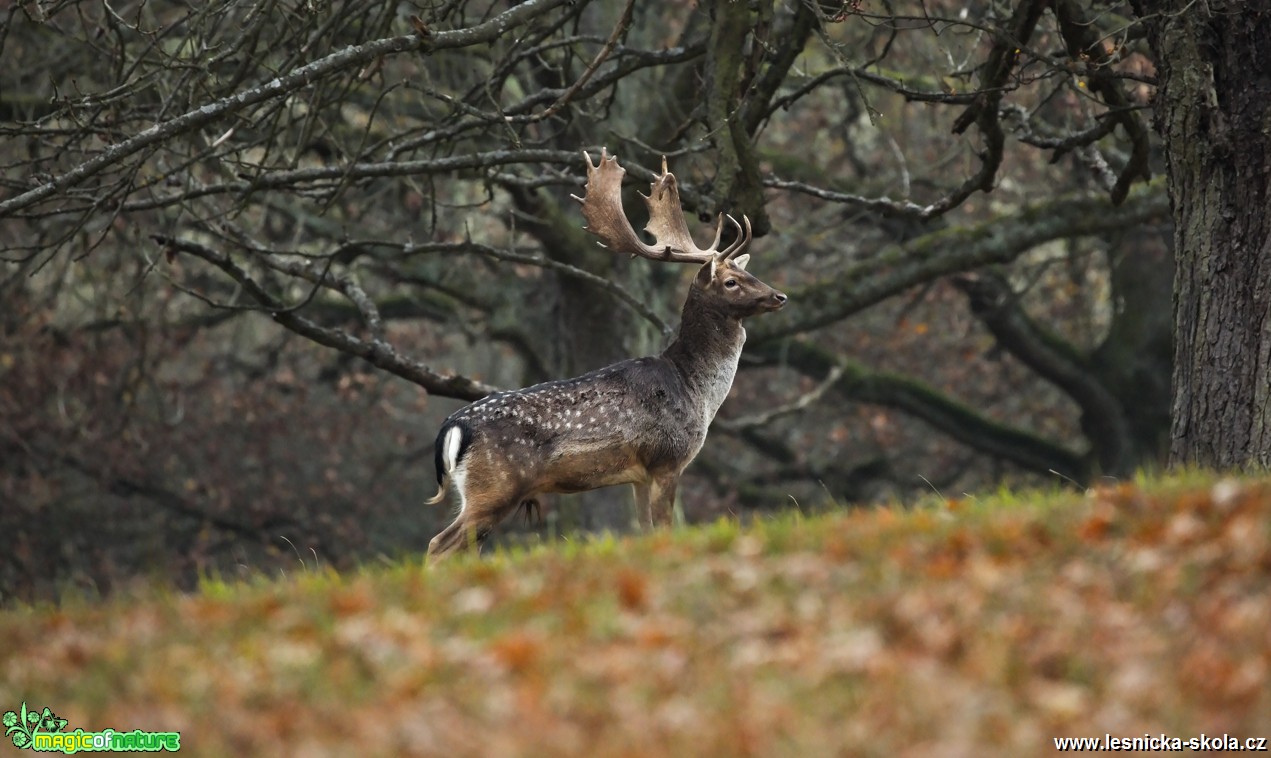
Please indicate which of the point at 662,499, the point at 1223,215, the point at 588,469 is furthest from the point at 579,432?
the point at 1223,215

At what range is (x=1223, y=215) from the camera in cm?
750

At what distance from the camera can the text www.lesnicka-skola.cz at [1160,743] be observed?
3.92m

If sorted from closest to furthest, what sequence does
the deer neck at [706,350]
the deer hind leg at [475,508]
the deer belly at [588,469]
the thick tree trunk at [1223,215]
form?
the thick tree trunk at [1223,215]
the deer hind leg at [475,508]
the deer belly at [588,469]
the deer neck at [706,350]

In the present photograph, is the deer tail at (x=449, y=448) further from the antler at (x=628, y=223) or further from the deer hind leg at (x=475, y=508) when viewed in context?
the antler at (x=628, y=223)

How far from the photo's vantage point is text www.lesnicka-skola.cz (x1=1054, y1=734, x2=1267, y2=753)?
3.92 meters

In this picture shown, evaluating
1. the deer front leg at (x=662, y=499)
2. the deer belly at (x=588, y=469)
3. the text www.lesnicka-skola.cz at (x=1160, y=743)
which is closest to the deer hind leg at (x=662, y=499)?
the deer front leg at (x=662, y=499)

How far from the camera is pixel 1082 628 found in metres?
4.45

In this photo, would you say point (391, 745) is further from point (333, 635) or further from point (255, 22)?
point (255, 22)

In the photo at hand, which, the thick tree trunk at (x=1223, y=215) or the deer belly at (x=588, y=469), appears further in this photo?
the deer belly at (x=588, y=469)

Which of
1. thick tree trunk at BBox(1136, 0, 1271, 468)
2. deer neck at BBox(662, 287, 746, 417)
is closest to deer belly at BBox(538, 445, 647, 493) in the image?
deer neck at BBox(662, 287, 746, 417)

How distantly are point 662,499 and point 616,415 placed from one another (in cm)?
54

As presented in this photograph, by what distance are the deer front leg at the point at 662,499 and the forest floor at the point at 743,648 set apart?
2806mm

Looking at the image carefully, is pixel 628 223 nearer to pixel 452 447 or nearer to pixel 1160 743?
pixel 452 447

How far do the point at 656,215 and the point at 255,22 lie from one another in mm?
2493
